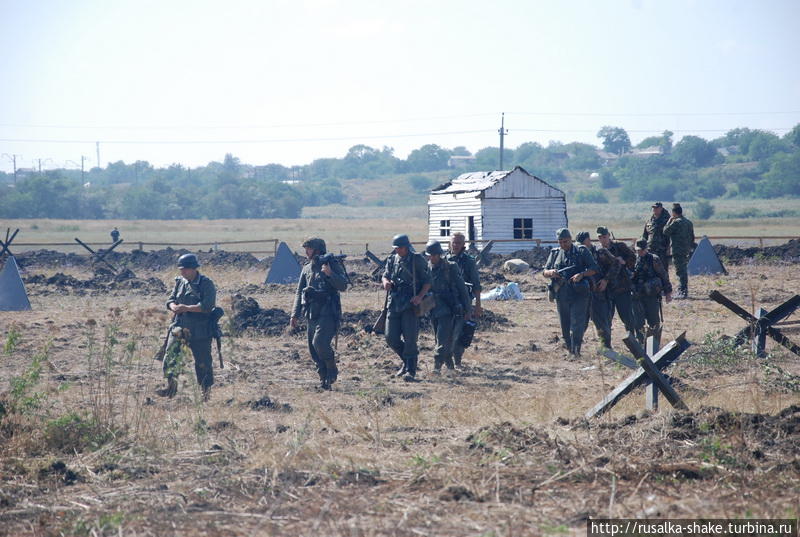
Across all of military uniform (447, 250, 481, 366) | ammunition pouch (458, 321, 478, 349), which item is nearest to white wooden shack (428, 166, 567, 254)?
military uniform (447, 250, 481, 366)

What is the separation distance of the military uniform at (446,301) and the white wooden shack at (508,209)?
924 inches

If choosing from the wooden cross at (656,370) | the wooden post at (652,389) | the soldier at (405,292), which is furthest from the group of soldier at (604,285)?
the wooden cross at (656,370)

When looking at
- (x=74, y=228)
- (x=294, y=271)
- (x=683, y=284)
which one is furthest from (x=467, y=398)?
(x=74, y=228)

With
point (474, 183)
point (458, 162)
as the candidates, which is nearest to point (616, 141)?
point (458, 162)

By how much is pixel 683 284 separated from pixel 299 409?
36.8 feet

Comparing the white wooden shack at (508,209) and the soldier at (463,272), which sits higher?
the white wooden shack at (508,209)

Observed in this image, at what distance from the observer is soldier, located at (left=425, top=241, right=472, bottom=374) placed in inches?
423

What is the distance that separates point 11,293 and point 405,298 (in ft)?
36.5

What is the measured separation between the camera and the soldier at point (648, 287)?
11258 millimetres

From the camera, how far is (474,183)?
1453 inches

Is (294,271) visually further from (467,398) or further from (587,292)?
(467,398)

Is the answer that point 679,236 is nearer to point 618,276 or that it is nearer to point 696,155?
point 618,276

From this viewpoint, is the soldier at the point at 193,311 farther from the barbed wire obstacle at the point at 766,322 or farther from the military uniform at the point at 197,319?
the barbed wire obstacle at the point at 766,322

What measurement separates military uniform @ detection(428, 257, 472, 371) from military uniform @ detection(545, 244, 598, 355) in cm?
137
